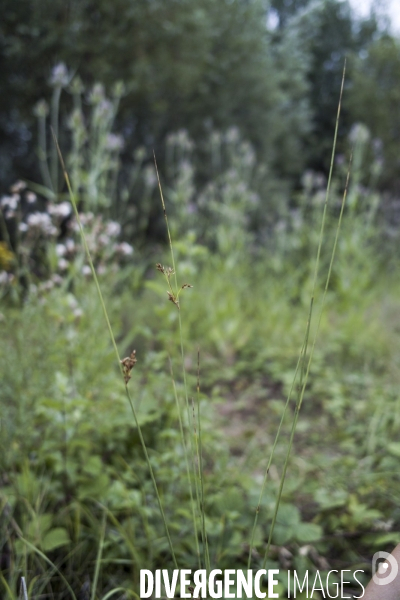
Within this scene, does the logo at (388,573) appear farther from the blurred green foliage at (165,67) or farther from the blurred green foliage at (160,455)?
the blurred green foliage at (165,67)

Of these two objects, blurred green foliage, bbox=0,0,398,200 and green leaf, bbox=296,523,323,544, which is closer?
green leaf, bbox=296,523,323,544

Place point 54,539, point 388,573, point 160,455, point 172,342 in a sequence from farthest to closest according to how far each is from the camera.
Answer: point 172,342 < point 160,455 < point 54,539 < point 388,573

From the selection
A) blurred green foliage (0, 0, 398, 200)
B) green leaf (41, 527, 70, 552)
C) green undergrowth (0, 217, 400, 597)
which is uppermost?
blurred green foliage (0, 0, 398, 200)

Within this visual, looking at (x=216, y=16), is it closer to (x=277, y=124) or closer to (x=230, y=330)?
(x=277, y=124)

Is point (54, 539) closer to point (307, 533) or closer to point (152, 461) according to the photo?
point (152, 461)

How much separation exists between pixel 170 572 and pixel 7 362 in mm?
792

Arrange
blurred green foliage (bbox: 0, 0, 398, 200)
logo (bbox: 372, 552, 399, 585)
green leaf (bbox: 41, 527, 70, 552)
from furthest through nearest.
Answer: blurred green foliage (bbox: 0, 0, 398, 200), green leaf (bbox: 41, 527, 70, 552), logo (bbox: 372, 552, 399, 585)

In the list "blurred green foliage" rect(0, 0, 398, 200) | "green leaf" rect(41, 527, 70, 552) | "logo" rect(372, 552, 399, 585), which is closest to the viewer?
"logo" rect(372, 552, 399, 585)

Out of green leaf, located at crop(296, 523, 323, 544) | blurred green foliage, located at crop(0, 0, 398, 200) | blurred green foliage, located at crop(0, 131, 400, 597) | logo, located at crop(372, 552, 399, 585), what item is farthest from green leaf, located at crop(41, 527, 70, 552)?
blurred green foliage, located at crop(0, 0, 398, 200)

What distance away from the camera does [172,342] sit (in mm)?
2436

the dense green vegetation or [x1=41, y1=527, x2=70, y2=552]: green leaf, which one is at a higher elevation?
the dense green vegetation

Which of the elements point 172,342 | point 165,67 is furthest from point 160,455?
point 165,67

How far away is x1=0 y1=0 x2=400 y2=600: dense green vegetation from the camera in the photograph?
120cm

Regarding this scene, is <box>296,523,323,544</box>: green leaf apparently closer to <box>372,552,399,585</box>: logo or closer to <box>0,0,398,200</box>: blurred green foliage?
<box>372,552,399,585</box>: logo
